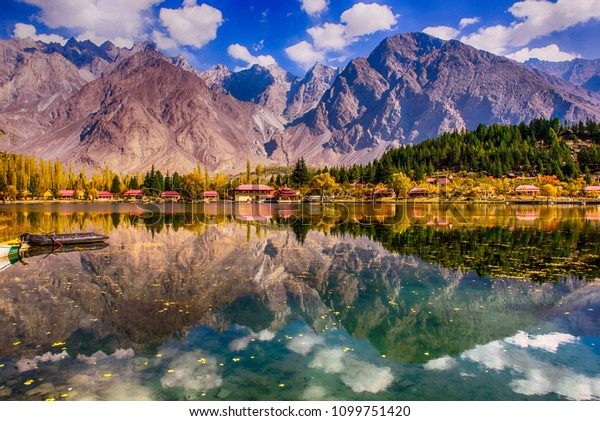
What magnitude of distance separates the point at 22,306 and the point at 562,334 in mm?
18465

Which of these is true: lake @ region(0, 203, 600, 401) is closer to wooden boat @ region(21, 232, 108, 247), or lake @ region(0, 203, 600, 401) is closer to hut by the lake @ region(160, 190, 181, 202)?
wooden boat @ region(21, 232, 108, 247)

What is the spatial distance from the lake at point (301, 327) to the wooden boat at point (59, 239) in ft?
14.6

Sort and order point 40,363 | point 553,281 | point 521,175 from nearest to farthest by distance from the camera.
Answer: point 40,363 < point 553,281 < point 521,175

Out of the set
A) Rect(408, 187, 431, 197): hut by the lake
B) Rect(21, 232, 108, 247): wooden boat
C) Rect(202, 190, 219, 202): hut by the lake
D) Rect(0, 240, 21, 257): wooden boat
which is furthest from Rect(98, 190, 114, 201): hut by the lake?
Rect(0, 240, 21, 257): wooden boat

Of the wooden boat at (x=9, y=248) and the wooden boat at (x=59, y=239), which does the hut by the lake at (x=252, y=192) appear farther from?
the wooden boat at (x=9, y=248)

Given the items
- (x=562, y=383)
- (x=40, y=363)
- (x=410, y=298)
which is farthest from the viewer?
(x=410, y=298)

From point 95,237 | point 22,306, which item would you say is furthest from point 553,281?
point 95,237

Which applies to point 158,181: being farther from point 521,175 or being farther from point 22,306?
point 22,306

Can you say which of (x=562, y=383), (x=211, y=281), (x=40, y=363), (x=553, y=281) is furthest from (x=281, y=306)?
(x=553, y=281)

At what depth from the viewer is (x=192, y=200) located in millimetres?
136500

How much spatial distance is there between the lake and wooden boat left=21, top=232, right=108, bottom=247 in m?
4.46

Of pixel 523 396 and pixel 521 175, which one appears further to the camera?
pixel 521 175

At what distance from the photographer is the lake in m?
9.80
